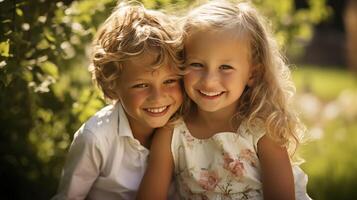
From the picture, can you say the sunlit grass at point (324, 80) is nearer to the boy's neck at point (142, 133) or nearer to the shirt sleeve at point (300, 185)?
the shirt sleeve at point (300, 185)

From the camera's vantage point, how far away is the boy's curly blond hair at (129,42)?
107 inches

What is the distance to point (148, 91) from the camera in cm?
279

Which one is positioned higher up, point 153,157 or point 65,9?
point 65,9

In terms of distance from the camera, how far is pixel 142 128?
2.99 meters

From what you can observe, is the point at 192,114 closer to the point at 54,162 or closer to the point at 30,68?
the point at 30,68

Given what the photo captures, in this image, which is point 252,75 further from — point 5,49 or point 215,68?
point 5,49

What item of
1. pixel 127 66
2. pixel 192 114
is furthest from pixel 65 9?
pixel 192 114

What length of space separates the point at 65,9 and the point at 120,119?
2.42 ft

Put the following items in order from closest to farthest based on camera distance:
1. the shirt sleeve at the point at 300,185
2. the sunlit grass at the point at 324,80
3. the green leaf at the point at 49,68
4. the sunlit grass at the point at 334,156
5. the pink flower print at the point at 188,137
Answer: the pink flower print at the point at 188,137
the shirt sleeve at the point at 300,185
the green leaf at the point at 49,68
the sunlit grass at the point at 334,156
the sunlit grass at the point at 324,80

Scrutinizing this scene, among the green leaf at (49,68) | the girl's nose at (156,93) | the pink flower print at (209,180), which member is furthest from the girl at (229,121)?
the green leaf at (49,68)

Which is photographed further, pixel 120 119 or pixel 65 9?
pixel 65 9

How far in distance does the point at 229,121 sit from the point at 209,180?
296mm

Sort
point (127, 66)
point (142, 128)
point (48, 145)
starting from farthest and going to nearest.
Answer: point (48, 145)
point (142, 128)
point (127, 66)

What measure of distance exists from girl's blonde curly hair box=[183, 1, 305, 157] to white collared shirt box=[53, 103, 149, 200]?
0.35m
